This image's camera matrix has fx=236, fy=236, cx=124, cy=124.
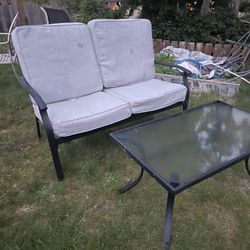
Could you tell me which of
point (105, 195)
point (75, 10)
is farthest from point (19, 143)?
point (75, 10)

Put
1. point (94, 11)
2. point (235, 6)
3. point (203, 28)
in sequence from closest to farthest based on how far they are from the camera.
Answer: point (203, 28) < point (235, 6) < point (94, 11)

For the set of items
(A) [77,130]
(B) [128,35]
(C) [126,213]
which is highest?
(B) [128,35]

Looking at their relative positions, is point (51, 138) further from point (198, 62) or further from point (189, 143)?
point (198, 62)

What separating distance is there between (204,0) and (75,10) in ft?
13.5

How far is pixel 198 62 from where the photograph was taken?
360cm

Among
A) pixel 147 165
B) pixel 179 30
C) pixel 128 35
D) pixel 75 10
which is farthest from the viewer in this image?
pixel 75 10

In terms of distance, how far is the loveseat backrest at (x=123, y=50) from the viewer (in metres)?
2.31

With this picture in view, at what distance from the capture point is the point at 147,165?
1.28 m

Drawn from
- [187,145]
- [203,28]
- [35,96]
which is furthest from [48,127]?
[203,28]

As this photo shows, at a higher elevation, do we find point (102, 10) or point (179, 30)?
point (102, 10)

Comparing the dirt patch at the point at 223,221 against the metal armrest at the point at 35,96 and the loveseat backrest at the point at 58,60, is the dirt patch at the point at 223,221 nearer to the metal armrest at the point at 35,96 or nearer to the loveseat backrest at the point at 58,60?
the metal armrest at the point at 35,96

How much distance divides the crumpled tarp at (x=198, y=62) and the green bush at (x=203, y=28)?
1.97 ft

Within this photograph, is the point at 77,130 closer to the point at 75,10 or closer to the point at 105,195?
the point at 105,195

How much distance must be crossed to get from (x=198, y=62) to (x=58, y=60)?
2320mm
